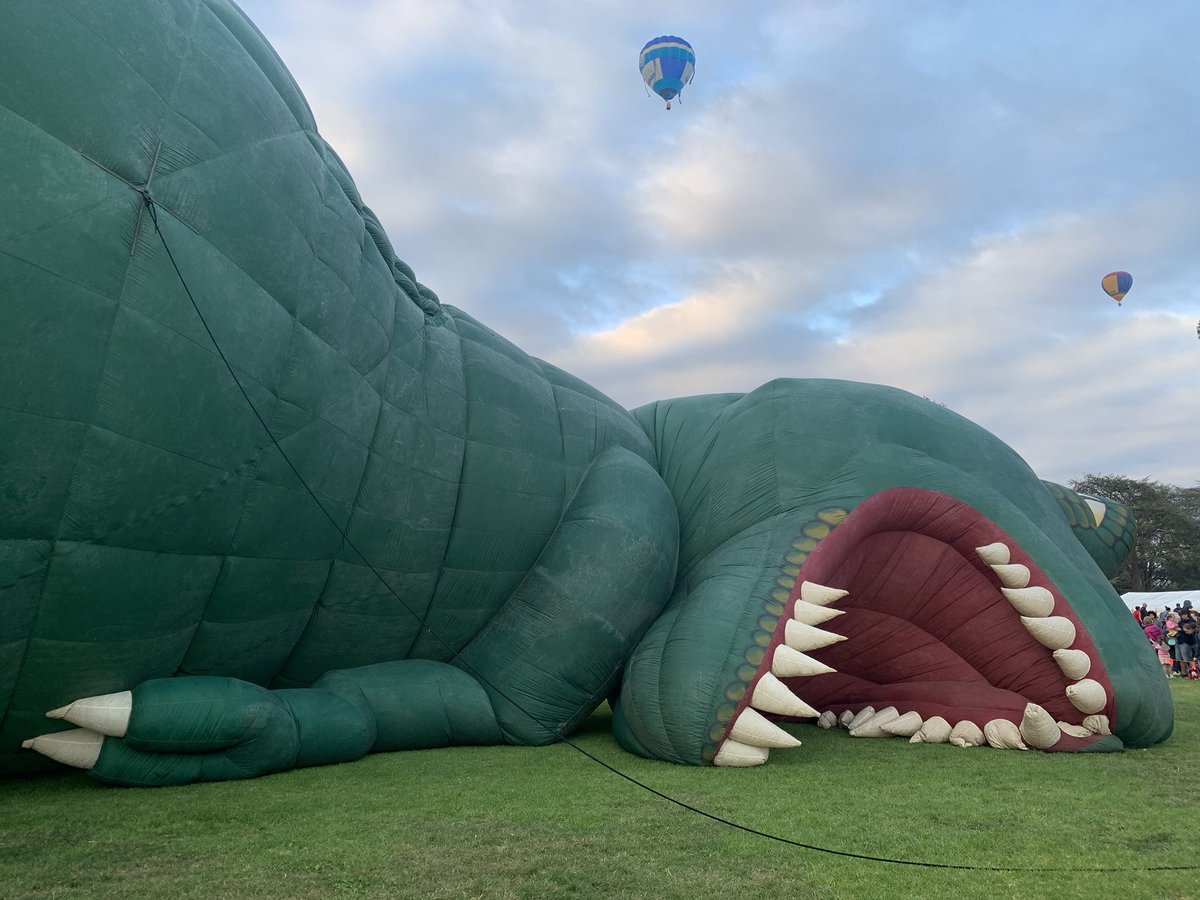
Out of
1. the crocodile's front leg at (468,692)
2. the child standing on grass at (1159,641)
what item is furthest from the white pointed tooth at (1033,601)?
the child standing on grass at (1159,641)

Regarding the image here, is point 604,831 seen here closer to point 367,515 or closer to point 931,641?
point 367,515

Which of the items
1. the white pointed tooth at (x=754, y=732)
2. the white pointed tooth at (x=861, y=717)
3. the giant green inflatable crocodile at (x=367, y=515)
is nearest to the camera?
the giant green inflatable crocodile at (x=367, y=515)

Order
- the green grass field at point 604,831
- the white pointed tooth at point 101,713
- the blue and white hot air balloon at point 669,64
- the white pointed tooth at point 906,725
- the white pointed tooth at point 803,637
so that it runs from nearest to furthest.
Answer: the green grass field at point 604,831, the white pointed tooth at point 101,713, the white pointed tooth at point 803,637, the white pointed tooth at point 906,725, the blue and white hot air balloon at point 669,64

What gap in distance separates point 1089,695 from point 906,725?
1.12 m

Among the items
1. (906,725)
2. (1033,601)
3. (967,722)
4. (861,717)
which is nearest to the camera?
(1033,601)

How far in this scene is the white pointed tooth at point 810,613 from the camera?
16.4 ft

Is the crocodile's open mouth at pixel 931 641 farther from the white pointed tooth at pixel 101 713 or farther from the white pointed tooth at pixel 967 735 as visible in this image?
the white pointed tooth at pixel 101 713

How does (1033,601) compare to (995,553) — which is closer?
(1033,601)

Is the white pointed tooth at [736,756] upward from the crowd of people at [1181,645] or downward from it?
downward

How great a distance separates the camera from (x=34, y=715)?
367 cm

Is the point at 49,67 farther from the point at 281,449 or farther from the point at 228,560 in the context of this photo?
the point at 228,560

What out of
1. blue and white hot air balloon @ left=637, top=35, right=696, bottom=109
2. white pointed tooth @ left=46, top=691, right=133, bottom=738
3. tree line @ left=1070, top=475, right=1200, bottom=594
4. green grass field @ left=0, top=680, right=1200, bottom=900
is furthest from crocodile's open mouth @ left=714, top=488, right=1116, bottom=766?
tree line @ left=1070, top=475, right=1200, bottom=594

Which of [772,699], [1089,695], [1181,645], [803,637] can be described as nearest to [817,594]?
[803,637]

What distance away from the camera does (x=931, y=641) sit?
5805mm
